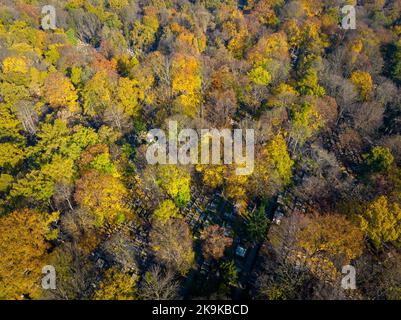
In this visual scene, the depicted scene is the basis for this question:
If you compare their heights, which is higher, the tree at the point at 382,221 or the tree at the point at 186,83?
the tree at the point at 186,83

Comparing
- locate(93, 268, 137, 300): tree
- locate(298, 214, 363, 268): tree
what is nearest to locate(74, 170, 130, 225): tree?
locate(93, 268, 137, 300): tree

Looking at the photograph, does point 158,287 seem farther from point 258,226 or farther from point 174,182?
point 258,226

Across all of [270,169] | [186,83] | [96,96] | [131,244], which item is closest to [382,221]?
[270,169]

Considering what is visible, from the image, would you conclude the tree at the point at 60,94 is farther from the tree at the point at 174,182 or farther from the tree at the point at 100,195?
the tree at the point at 174,182

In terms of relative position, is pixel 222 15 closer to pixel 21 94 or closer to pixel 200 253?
pixel 21 94

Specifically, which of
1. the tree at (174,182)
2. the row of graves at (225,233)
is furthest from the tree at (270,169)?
the tree at (174,182)

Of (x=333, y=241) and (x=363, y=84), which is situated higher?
(x=363, y=84)
